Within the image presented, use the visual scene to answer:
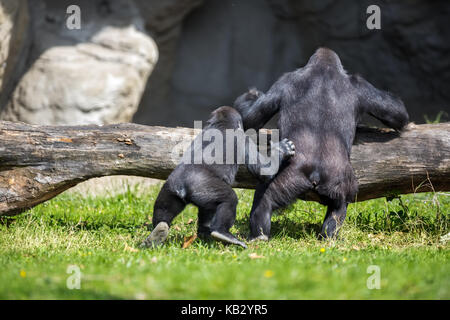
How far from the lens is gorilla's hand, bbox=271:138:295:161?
16.3 ft

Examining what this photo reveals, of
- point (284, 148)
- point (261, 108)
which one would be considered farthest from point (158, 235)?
point (261, 108)

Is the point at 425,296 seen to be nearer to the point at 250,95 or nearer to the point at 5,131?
the point at 250,95

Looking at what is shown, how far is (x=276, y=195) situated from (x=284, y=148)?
47 cm

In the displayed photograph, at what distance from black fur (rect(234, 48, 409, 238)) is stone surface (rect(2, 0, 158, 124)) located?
439 cm

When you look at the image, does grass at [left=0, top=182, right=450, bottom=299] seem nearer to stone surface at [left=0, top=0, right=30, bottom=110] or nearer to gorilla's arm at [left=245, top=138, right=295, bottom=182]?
gorilla's arm at [left=245, top=138, right=295, bottom=182]

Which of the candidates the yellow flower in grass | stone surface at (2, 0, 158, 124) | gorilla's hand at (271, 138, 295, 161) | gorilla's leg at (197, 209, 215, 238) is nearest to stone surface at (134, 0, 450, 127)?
stone surface at (2, 0, 158, 124)

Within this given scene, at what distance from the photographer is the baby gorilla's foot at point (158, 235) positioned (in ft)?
15.3

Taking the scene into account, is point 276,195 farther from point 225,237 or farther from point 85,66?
point 85,66

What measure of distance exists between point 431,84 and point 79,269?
9.26 metres

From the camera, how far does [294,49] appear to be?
40.4ft

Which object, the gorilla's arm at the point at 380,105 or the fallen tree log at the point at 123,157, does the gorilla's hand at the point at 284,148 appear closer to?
the fallen tree log at the point at 123,157

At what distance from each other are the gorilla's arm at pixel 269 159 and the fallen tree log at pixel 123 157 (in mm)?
456

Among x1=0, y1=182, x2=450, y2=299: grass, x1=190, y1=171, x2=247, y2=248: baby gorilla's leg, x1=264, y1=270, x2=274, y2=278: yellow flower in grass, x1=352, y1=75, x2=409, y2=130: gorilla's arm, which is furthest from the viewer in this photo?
x1=352, y1=75, x2=409, y2=130: gorilla's arm
